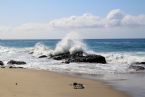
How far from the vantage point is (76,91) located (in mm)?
13656

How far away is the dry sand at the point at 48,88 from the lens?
12.8 metres

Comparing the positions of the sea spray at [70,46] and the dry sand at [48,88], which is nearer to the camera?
the dry sand at [48,88]

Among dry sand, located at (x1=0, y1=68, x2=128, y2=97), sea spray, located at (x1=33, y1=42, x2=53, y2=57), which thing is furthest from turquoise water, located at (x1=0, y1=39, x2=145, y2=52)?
dry sand, located at (x1=0, y1=68, x2=128, y2=97)

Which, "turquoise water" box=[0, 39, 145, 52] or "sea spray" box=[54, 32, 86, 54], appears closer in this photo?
"sea spray" box=[54, 32, 86, 54]

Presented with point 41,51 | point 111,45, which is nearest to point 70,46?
point 41,51

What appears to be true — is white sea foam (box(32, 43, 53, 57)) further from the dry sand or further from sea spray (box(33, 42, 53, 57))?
the dry sand

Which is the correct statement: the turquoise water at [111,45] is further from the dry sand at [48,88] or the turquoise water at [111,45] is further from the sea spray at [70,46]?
the dry sand at [48,88]

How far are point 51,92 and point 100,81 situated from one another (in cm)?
458

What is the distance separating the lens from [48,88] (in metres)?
14.2

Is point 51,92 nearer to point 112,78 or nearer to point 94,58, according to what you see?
point 112,78

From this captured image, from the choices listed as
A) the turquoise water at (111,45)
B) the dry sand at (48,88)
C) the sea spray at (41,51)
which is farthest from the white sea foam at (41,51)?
the dry sand at (48,88)

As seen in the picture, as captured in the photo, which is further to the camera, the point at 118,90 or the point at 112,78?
the point at 112,78

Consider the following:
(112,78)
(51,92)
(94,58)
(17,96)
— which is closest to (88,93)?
(51,92)

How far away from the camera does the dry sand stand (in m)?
12.8
